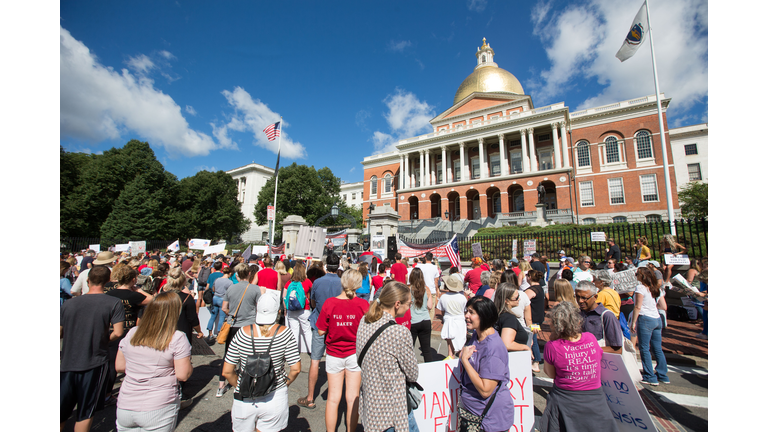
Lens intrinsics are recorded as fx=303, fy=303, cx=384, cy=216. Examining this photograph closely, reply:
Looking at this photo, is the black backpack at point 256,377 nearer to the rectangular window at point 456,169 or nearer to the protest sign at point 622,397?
the protest sign at point 622,397

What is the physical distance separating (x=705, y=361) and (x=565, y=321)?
18.4 ft

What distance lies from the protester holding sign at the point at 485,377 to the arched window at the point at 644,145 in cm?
4000

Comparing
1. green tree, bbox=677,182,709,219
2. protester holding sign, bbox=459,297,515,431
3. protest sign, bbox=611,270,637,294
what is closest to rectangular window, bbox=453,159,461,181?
green tree, bbox=677,182,709,219

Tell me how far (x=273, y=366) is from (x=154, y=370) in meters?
0.97

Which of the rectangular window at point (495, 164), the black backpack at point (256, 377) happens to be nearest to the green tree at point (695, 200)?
the rectangular window at point (495, 164)

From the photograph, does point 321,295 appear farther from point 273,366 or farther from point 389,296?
point 389,296

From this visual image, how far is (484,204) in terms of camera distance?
38.0 m

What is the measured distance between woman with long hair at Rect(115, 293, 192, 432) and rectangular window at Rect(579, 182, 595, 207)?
3929 centimetres

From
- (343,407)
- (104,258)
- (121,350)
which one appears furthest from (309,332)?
(104,258)

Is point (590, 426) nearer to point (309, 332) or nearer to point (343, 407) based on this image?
point (343, 407)

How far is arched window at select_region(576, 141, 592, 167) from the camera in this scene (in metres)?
34.9

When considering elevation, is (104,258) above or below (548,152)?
below

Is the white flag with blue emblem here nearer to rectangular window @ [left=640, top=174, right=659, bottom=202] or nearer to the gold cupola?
rectangular window @ [left=640, top=174, right=659, bottom=202]

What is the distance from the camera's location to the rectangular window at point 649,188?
101 feet
